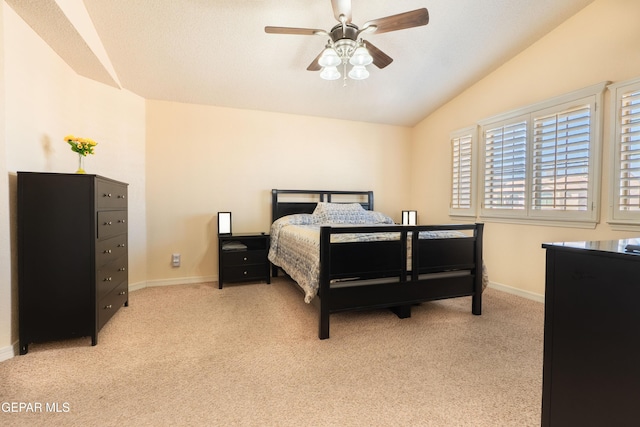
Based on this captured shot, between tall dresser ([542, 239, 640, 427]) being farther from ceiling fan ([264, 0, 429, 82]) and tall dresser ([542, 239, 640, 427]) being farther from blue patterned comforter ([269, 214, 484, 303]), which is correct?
ceiling fan ([264, 0, 429, 82])

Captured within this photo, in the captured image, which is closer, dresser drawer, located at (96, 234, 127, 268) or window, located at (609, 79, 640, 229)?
dresser drawer, located at (96, 234, 127, 268)

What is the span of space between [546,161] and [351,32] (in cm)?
244

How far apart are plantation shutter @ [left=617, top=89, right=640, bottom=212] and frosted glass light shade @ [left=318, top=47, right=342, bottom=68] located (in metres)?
2.44

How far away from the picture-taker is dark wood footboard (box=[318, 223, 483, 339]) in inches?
88.4

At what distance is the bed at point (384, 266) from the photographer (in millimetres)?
2254

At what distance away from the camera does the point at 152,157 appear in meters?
3.71

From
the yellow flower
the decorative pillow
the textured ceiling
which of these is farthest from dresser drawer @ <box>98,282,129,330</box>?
the decorative pillow

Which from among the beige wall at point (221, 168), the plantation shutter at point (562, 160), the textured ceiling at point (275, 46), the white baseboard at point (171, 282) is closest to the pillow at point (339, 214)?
the beige wall at point (221, 168)

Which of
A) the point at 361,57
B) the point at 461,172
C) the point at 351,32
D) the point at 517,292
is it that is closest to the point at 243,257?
the point at 361,57

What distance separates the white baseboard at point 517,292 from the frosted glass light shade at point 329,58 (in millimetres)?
3135

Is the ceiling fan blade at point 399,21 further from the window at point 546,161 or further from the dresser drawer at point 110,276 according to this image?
the dresser drawer at point 110,276

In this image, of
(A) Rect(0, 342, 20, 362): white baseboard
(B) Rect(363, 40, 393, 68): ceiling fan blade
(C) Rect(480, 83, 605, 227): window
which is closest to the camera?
(A) Rect(0, 342, 20, 362): white baseboard

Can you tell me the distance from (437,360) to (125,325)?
253 cm

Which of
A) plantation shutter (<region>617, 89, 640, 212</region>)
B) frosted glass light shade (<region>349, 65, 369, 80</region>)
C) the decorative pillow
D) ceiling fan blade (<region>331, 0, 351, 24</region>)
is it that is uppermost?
ceiling fan blade (<region>331, 0, 351, 24</region>)
